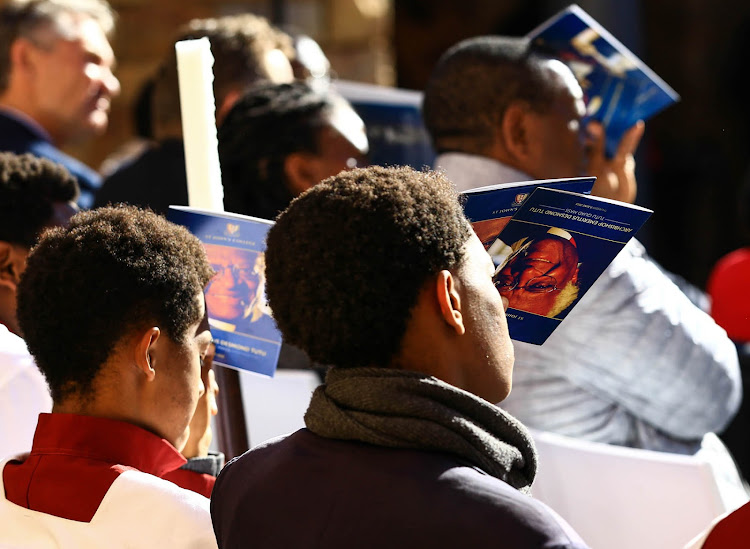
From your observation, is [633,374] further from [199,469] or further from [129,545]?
[129,545]

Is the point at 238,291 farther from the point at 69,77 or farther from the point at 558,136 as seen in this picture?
the point at 69,77

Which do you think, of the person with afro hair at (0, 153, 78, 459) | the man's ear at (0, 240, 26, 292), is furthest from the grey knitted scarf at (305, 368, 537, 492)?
the man's ear at (0, 240, 26, 292)

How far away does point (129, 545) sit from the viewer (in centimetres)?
154

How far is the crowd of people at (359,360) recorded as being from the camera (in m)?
1.32

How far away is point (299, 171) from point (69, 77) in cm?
131

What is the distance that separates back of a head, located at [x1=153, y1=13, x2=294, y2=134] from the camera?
3.59m

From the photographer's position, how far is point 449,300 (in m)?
1.40

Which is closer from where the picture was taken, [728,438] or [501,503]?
[501,503]

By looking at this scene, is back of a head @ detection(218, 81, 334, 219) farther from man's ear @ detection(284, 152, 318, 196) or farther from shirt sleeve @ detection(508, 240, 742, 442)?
shirt sleeve @ detection(508, 240, 742, 442)

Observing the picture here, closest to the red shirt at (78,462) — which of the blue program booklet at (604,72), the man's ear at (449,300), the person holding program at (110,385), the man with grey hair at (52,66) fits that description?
the person holding program at (110,385)

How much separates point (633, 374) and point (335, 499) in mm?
1174

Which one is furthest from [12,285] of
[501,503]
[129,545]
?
[501,503]

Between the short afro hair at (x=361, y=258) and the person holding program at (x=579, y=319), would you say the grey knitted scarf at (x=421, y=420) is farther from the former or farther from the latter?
the person holding program at (x=579, y=319)

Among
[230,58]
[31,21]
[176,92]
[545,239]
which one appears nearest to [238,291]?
[545,239]
